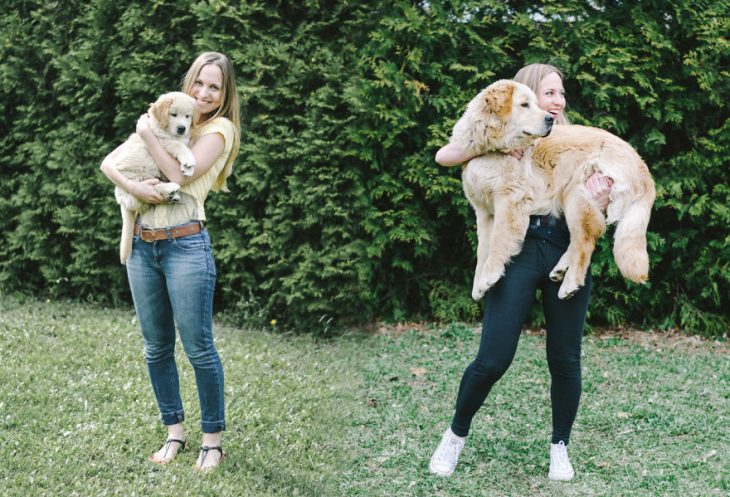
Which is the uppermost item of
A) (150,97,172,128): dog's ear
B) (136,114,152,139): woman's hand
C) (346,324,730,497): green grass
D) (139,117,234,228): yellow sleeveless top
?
(150,97,172,128): dog's ear

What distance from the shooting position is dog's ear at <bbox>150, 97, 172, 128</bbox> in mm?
3396

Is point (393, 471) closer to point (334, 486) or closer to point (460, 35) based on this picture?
point (334, 486)

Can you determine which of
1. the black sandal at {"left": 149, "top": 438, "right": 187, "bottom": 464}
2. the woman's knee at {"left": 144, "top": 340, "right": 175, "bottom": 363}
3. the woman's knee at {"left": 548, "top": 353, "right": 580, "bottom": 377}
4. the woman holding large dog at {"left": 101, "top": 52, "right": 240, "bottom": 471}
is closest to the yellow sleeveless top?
the woman holding large dog at {"left": 101, "top": 52, "right": 240, "bottom": 471}

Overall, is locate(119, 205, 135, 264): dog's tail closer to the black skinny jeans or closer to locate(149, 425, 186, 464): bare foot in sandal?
locate(149, 425, 186, 464): bare foot in sandal

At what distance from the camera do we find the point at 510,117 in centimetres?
322

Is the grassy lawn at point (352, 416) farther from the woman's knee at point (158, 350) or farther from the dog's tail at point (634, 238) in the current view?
the dog's tail at point (634, 238)

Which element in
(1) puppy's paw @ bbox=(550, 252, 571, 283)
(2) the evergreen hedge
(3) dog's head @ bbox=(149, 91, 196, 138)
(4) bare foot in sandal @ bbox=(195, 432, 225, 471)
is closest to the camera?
(1) puppy's paw @ bbox=(550, 252, 571, 283)

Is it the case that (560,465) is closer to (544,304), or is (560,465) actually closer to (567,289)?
(544,304)

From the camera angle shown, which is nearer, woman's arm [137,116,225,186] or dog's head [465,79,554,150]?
dog's head [465,79,554,150]

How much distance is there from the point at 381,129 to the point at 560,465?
3.32 metres

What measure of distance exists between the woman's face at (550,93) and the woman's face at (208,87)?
158 cm

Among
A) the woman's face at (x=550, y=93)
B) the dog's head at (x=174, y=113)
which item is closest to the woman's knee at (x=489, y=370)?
the woman's face at (x=550, y=93)

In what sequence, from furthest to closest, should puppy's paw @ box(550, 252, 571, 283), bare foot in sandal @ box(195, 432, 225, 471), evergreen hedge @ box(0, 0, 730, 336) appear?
evergreen hedge @ box(0, 0, 730, 336), bare foot in sandal @ box(195, 432, 225, 471), puppy's paw @ box(550, 252, 571, 283)

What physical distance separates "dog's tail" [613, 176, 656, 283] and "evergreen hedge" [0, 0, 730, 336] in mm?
2734
